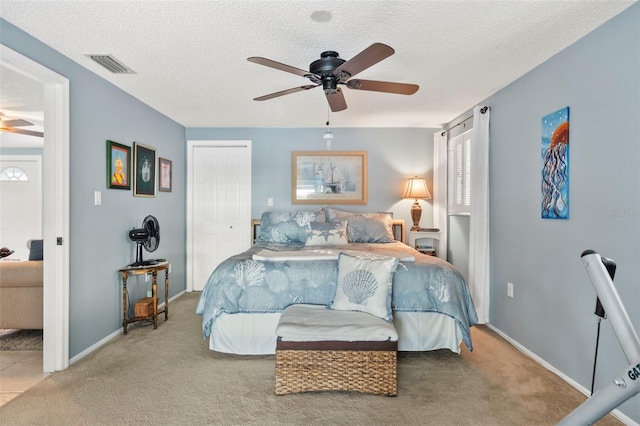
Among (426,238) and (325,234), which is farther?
(426,238)

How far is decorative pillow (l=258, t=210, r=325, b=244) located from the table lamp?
132cm

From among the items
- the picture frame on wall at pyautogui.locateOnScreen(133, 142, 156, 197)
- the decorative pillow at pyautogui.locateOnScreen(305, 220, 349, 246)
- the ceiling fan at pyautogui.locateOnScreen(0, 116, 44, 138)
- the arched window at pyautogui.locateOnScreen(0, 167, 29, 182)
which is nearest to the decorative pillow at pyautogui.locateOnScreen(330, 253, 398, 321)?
the decorative pillow at pyautogui.locateOnScreen(305, 220, 349, 246)

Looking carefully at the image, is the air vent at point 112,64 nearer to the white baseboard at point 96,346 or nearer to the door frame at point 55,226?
the door frame at point 55,226

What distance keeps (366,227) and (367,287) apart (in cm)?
170

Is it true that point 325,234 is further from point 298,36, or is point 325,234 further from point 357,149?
point 298,36

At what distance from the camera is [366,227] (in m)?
4.06

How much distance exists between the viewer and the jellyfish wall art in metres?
2.37

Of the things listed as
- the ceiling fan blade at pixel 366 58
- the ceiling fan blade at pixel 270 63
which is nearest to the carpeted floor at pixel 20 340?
the ceiling fan blade at pixel 270 63

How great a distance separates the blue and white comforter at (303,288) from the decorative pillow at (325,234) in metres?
1.00

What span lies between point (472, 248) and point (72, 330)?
362 cm

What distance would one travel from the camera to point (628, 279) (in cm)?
191

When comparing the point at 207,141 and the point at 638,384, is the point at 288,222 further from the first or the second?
the point at 638,384

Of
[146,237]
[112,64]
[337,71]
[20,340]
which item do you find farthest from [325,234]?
[20,340]

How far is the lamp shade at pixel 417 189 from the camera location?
4531mm
